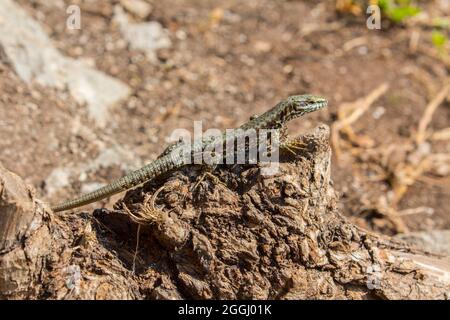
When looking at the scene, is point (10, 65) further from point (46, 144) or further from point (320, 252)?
point (320, 252)

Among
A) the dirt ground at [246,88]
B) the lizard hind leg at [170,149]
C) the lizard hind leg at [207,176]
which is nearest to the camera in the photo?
the lizard hind leg at [207,176]

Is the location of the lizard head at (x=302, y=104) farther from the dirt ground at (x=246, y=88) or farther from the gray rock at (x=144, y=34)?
the gray rock at (x=144, y=34)

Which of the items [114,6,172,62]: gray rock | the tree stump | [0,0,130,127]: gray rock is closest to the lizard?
the tree stump

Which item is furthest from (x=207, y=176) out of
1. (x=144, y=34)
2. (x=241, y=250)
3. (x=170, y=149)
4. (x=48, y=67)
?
(x=144, y=34)

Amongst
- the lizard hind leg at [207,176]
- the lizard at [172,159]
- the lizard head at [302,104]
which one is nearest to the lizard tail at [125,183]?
the lizard at [172,159]

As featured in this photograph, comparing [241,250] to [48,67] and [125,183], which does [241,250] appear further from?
[48,67]

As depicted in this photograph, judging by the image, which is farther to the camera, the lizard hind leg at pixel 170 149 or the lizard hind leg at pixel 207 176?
the lizard hind leg at pixel 170 149
